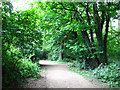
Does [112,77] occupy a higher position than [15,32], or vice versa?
[15,32]

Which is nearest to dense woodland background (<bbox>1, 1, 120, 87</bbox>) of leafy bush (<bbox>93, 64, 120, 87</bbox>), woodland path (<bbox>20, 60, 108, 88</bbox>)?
leafy bush (<bbox>93, 64, 120, 87</bbox>)

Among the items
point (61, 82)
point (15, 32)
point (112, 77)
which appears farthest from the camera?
point (112, 77)

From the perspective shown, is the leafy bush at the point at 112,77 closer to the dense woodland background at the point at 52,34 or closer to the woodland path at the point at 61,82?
the dense woodland background at the point at 52,34

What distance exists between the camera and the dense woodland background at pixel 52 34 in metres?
2.19

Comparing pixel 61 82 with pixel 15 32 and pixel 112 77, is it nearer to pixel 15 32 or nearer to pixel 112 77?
pixel 112 77

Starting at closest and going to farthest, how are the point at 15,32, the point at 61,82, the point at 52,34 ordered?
the point at 15,32
the point at 61,82
the point at 52,34

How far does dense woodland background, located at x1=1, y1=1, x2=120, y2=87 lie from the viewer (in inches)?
86.3

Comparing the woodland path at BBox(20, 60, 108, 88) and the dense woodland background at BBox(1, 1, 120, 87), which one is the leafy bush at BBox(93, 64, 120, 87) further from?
the woodland path at BBox(20, 60, 108, 88)

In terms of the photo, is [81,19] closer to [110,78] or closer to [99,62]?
[99,62]

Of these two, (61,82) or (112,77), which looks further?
(112,77)

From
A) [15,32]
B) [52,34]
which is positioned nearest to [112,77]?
[15,32]

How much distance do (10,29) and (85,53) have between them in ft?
22.8

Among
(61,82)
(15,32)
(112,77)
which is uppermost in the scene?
(15,32)

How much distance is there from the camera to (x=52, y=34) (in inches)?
322
